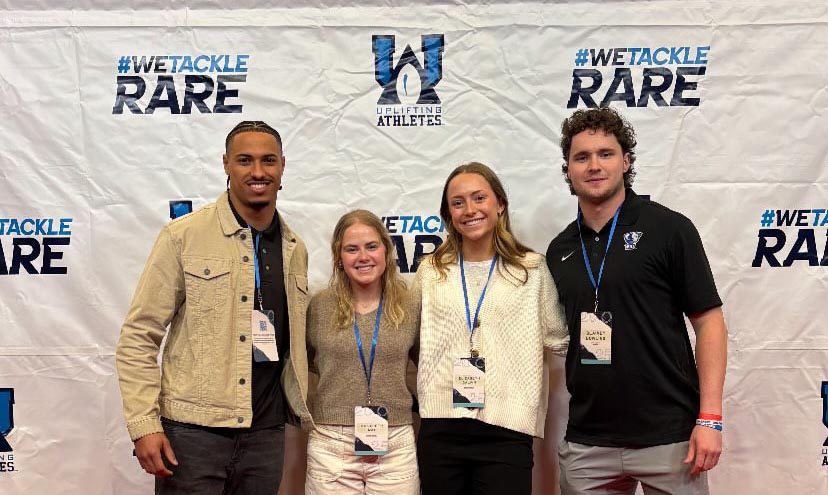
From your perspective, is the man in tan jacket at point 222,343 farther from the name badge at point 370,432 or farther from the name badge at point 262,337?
the name badge at point 370,432

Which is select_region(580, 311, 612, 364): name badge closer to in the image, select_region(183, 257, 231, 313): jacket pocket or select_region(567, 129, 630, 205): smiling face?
select_region(567, 129, 630, 205): smiling face

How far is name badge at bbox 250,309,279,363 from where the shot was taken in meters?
1.93

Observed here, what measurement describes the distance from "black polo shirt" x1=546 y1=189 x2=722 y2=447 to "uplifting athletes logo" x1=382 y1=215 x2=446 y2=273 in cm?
84

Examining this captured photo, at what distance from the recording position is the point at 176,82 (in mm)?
2590

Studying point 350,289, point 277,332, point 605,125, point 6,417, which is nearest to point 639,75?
Answer: point 605,125

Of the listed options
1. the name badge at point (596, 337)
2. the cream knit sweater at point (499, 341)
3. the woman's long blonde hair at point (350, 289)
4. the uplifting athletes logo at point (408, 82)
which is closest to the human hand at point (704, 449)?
the name badge at point (596, 337)

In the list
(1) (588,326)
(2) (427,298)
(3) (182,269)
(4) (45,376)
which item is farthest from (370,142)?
(4) (45,376)

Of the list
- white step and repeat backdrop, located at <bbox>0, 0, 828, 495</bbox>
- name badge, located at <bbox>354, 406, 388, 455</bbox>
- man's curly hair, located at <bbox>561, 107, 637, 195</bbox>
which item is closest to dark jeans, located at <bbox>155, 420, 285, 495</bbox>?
name badge, located at <bbox>354, 406, 388, 455</bbox>

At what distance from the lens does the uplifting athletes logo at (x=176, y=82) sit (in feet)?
8.48

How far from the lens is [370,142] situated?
2586 millimetres

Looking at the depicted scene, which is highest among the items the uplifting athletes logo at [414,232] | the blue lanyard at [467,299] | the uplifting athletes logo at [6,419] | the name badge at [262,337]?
the uplifting athletes logo at [414,232]

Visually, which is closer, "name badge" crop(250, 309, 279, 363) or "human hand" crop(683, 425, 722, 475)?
"human hand" crop(683, 425, 722, 475)

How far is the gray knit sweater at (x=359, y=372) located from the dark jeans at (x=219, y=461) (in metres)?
0.20

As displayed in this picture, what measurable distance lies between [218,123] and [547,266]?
4.73ft
